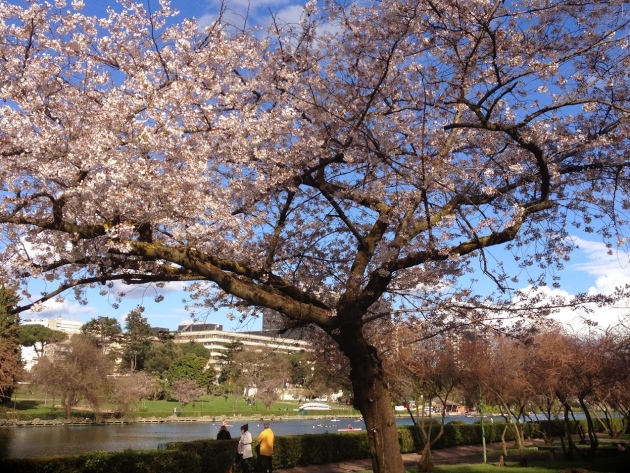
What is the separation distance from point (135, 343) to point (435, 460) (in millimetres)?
55411

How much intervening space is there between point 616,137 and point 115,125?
243 inches

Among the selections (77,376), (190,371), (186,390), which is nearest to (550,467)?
(77,376)

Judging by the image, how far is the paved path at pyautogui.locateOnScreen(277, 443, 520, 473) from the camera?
53.3ft

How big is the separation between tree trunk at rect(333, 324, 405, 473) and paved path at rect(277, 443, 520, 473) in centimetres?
931

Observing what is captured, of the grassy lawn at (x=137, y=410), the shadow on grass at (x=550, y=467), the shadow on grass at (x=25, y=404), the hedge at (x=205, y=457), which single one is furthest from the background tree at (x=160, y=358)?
the shadow on grass at (x=550, y=467)

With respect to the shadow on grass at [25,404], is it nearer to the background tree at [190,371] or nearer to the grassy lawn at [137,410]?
the grassy lawn at [137,410]

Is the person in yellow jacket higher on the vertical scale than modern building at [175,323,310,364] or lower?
lower

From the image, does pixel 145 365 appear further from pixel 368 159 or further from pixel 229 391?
pixel 368 159

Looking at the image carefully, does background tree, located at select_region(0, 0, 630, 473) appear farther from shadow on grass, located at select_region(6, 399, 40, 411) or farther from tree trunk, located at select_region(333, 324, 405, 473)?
shadow on grass, located at select_region(6, 399, 40, 411)

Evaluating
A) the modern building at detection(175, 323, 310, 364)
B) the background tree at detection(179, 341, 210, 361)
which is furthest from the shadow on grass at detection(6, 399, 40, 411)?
the background tree at detection(179, 341, 210, 361)

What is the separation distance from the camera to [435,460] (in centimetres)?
1955

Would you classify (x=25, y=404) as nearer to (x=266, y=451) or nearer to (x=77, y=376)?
(x=77, y=376)

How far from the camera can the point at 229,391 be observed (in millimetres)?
70438

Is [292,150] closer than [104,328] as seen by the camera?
Yes
